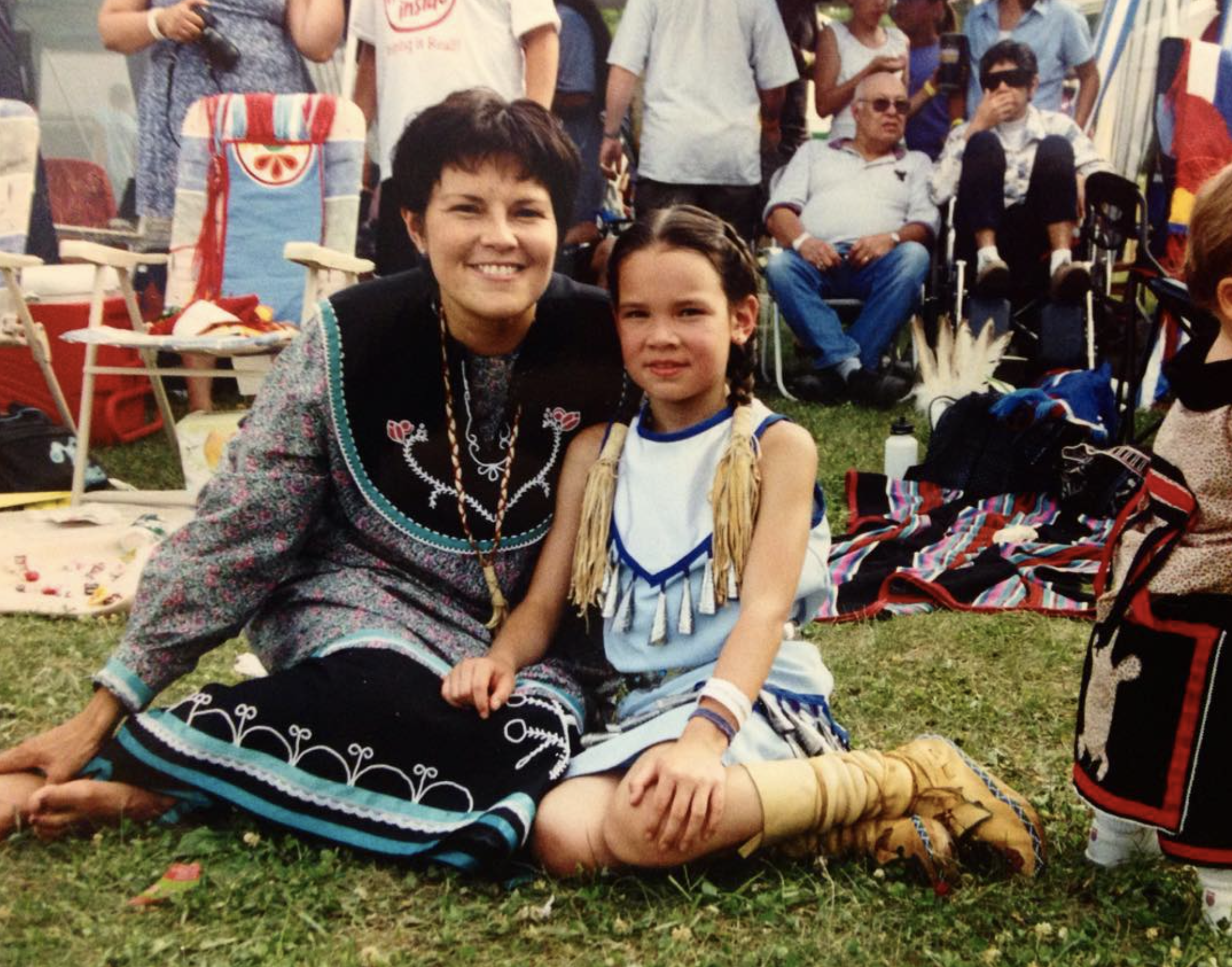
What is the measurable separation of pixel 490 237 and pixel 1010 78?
168 inches

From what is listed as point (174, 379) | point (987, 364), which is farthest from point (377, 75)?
point (987, 364)

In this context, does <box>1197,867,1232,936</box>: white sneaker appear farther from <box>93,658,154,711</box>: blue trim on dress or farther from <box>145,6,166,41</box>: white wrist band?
<box>145,6,166,41</box>: white wrist band

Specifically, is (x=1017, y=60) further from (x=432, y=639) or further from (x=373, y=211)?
(x=432, y=639)

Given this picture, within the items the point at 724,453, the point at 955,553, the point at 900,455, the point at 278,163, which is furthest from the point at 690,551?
the point at 278,163

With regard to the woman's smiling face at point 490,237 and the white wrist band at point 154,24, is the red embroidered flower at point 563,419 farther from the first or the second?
the white wrist band at point 154,24

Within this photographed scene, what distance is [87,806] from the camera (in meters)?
1.74

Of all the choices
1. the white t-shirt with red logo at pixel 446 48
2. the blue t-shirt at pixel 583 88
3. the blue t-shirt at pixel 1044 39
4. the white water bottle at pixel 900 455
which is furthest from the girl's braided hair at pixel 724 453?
the blue t-shirt at pixel 1044 39

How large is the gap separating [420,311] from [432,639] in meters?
0.51

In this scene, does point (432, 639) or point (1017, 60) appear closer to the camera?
point (432, 639)

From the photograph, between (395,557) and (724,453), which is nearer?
(724,453)

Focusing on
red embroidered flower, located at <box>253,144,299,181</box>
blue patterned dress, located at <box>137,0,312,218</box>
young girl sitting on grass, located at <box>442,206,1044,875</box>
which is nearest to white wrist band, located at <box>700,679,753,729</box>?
young girl sitting on grass, located at <box>442,206,1044,875</box>

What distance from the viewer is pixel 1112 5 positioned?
6.34m

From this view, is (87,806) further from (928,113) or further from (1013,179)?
(928,113)

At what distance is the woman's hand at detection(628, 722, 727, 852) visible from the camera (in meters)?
1.58
